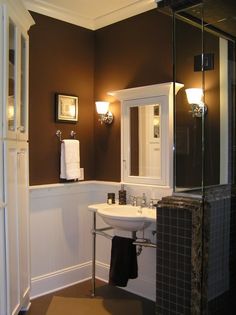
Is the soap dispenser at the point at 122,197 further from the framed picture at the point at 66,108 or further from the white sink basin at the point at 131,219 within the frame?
the framed picture at the point at 66,108

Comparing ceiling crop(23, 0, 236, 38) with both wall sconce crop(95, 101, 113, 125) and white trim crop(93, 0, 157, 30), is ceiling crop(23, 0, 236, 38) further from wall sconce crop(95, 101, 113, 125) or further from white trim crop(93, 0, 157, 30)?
wall sconce crop(95, 101, 113, 125)

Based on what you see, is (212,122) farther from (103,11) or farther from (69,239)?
(69,239)

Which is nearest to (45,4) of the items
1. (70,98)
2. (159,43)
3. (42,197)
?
(70,98)

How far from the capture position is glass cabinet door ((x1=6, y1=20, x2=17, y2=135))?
7.54 feet

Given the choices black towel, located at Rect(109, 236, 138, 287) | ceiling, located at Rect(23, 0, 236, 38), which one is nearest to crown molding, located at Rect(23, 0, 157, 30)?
ceiling, located at Rect(23, 0, 236, 38)

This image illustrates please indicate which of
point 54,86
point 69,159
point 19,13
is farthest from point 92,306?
point 19,13

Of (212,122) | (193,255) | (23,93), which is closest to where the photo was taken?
(193,255)

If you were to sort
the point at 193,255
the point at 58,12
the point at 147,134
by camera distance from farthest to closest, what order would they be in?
the point at 58,12
the point at 147,134
the point at 193,255

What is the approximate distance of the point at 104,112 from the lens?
3352 millimetres

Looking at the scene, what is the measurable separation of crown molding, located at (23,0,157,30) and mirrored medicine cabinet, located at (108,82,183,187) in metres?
0.74

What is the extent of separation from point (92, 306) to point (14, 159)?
1.48m

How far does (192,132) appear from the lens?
8.15ft

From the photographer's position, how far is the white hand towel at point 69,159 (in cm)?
319

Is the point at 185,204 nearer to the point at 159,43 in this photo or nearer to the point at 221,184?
the point at 221,184
